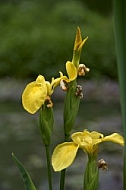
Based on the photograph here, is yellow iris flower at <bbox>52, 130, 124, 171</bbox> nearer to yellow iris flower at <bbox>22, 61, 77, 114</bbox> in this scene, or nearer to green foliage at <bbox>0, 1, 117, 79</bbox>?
yellow iris flower at <bbox>22, 61, 77, 114</bbox>

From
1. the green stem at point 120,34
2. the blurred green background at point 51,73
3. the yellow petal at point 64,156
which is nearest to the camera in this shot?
the green stem at point 120,34

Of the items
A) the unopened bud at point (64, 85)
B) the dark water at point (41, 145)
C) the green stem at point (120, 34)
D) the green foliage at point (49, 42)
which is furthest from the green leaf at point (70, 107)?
the green foliage at point (49, 42)

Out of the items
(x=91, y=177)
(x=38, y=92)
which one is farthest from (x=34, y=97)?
(x=91, y=177)

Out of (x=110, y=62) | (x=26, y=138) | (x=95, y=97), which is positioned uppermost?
(x=110, y=62)

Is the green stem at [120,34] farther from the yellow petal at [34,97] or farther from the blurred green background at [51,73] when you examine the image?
the blurred green background at [51,73]

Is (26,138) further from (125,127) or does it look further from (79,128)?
(125,127)

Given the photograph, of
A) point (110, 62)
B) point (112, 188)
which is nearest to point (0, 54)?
point (110, 62)
